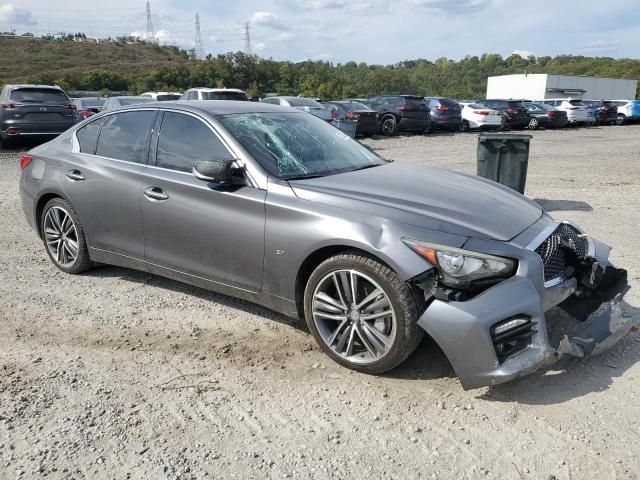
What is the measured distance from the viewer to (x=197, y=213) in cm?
396

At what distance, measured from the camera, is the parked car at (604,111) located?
30.5 meters

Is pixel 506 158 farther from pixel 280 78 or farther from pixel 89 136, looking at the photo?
pixel 280 78

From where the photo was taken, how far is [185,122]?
427 cm

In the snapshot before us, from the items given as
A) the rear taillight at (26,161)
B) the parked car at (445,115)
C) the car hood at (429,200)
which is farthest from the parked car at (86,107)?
the car hood at (429,200)

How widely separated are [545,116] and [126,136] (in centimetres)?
2655

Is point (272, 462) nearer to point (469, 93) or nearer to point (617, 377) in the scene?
point (617, 377)

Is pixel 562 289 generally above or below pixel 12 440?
above

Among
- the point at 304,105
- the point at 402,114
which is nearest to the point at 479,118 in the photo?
the point at 402,114

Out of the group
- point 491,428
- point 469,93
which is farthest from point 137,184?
point 469,93

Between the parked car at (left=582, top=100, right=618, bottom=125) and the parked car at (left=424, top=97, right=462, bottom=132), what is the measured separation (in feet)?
35.2

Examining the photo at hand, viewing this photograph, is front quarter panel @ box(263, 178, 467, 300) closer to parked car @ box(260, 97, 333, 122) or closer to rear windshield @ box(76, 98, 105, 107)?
parked car @ box(260, 97, 333, 122)

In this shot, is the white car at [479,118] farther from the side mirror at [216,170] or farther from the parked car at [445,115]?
the side mirror at [216,170]

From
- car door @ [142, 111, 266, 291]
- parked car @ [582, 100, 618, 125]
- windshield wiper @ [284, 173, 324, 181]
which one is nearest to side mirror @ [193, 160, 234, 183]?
car door @ [142, 111, 266, 291]

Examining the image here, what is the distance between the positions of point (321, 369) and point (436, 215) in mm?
1183
